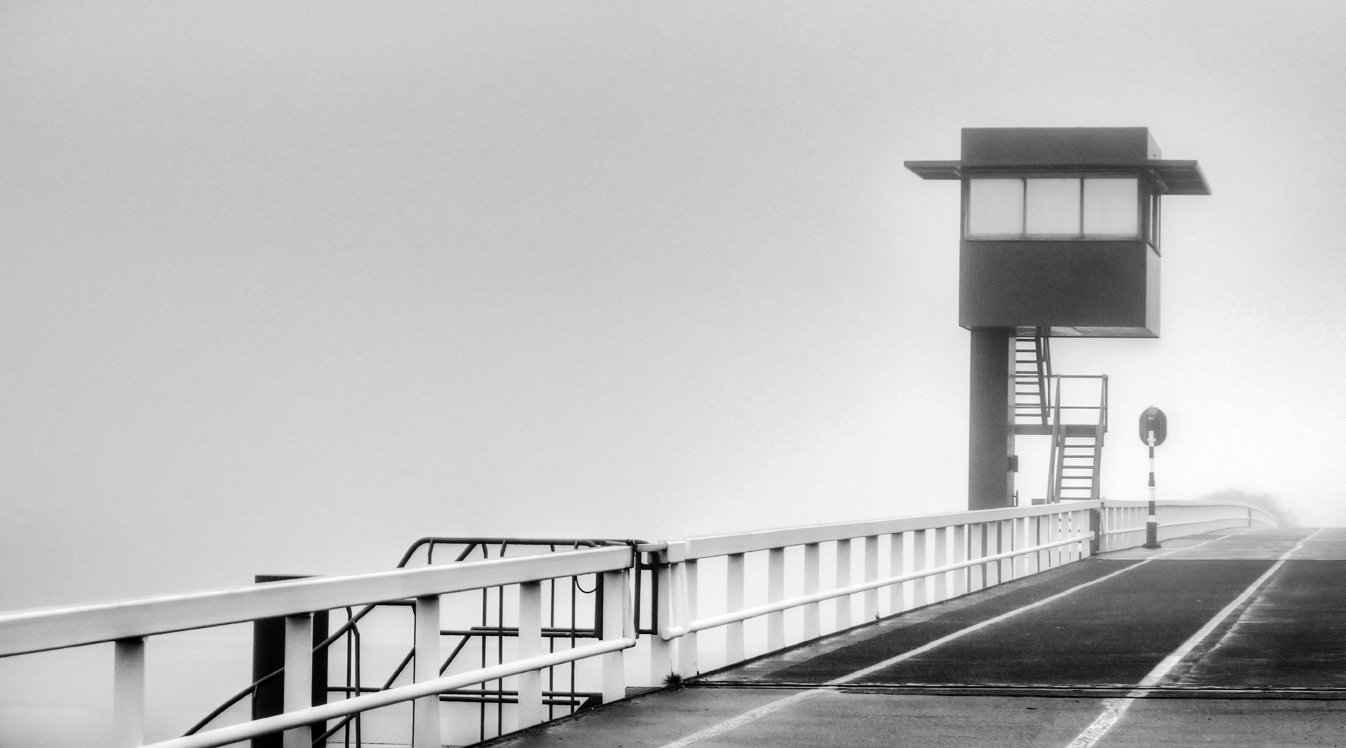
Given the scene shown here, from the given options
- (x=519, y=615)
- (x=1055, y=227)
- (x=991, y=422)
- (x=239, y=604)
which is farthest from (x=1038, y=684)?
(x=1055, y=227)

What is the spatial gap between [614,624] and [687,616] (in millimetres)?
1475

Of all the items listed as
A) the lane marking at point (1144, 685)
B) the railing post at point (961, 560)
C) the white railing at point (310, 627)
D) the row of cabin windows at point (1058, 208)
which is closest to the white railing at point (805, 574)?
the railing post at point (961, 560)

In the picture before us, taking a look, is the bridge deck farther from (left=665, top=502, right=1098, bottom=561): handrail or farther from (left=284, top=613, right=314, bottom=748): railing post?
(left=284, top=613, right=314, bottom=748): railing post

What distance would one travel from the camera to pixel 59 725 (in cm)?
16538

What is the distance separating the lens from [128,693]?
729cm

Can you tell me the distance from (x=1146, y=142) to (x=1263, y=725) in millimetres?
30768

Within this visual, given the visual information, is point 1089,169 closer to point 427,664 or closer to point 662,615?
point 662,615

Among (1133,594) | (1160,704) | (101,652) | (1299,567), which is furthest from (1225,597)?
(101,652)

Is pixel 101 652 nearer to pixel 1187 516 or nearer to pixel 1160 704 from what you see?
pixel 1187 516

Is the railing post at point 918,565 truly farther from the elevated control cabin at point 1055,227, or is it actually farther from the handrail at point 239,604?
the elevated control cabin at point 1055,227

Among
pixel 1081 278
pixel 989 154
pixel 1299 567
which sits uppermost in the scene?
pixel 989 154

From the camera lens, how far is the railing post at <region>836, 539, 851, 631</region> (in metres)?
17.9

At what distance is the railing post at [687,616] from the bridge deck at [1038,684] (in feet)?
0.50

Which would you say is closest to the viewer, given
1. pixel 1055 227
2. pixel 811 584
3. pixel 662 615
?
pixel 662 615
